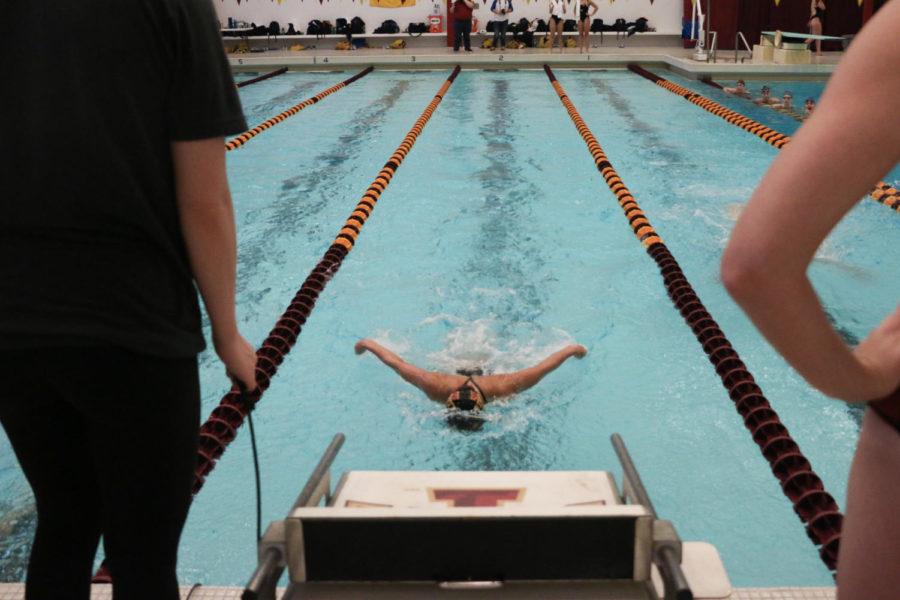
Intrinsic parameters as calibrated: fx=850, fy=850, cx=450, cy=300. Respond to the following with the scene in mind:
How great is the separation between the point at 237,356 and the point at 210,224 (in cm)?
24

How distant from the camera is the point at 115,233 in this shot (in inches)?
43.2

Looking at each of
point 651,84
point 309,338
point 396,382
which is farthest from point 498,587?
point 651,84

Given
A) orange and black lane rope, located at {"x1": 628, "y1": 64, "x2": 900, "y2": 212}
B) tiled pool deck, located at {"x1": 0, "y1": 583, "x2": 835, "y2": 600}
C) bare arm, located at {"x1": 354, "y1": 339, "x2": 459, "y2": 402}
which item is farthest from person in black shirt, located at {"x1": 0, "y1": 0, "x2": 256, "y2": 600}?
bare arm, located at {"x1": 354, "y1": 339, "x2": 459, "y2": 402}

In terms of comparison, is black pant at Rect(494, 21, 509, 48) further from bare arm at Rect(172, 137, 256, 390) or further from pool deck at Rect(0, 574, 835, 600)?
bare arm at Rect(172, 137, 256, 390)

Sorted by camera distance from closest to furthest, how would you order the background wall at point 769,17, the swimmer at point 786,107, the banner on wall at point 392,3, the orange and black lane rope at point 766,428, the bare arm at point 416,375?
1. the orange and black lane rope at point 766,428
2. the bare arm at point 416,375
3. the swimmer at point 786,107
4. the background wall at point 769,17
5. the banner on wall at point 392,3

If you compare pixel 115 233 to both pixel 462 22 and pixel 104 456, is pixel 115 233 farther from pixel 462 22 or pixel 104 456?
pixel 462 22

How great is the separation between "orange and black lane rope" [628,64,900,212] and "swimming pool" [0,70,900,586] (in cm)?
18

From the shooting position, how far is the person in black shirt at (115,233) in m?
1.05

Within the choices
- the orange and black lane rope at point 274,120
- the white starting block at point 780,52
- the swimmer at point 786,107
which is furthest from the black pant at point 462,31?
the swimmer at point 786,107

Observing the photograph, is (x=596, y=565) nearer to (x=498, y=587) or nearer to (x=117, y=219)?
(x=498, y=587)

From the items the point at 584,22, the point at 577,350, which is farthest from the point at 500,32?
the point at 577,350

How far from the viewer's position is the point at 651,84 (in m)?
13.5

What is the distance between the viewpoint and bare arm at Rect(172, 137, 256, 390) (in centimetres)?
112

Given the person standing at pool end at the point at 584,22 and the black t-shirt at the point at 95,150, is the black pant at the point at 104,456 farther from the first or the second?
the person standing at pool end at the point at 584,22
